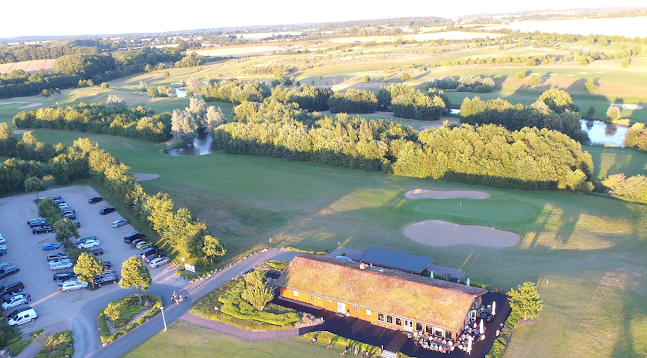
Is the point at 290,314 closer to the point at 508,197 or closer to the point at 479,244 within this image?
the point at 479,244

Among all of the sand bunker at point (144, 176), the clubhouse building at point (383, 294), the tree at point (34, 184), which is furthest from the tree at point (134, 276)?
the tree at point (34, 184)

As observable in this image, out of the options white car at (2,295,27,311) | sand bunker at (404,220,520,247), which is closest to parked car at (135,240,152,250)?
white car at (2,295,27,311)

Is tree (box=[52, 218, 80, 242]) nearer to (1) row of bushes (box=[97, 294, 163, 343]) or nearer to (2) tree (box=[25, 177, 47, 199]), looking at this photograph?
(1) row of bushes (box=[97, 294, 163, 343])

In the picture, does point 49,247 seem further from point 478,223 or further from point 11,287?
point 478,223

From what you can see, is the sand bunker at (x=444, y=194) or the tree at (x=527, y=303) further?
the sand bunker at (x=444, y=194)

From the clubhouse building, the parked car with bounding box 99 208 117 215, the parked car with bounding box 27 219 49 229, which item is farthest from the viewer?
the parked car with bounding box 99 208 117 215

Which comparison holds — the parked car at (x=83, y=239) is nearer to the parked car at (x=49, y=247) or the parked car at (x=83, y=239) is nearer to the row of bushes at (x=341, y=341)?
the parked car at (x=49, y=247)
